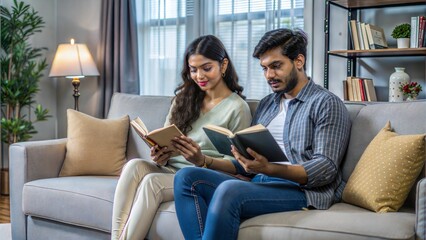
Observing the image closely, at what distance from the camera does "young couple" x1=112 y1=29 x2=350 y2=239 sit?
2.12 meters

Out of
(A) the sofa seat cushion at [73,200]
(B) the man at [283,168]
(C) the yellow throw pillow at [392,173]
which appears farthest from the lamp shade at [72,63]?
(C) the yellow throw pillow at [392,173]

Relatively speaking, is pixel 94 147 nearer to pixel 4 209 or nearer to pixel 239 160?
pixel 239 160

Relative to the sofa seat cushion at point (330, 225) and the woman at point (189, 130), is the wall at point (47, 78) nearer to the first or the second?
the woman at point (189, 130)

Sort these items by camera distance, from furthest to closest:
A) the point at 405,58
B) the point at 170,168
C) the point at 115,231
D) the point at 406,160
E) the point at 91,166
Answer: the point at 405,58
the point at 91,166
the point at 170,168
the point at 115,231
the point at 406,160

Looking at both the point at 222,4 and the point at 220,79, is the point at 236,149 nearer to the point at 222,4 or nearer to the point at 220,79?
the point at 220,79

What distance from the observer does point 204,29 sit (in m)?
4.62

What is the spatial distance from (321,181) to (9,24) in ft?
11.5

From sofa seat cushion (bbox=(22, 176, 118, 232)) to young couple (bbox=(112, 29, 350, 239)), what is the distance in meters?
0.24

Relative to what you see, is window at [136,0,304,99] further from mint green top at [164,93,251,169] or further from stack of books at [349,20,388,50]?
mint green top at [164,93,251,169]

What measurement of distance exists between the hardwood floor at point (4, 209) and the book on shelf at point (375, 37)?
102 inches

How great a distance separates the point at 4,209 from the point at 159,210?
220 centimetres

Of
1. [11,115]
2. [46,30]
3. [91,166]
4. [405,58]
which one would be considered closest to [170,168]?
[91,166]

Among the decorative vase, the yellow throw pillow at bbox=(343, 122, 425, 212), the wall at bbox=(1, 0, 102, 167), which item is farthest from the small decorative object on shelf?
the wall at bbox=(1, 0, 102, 167)

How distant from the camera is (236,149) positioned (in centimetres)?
212
